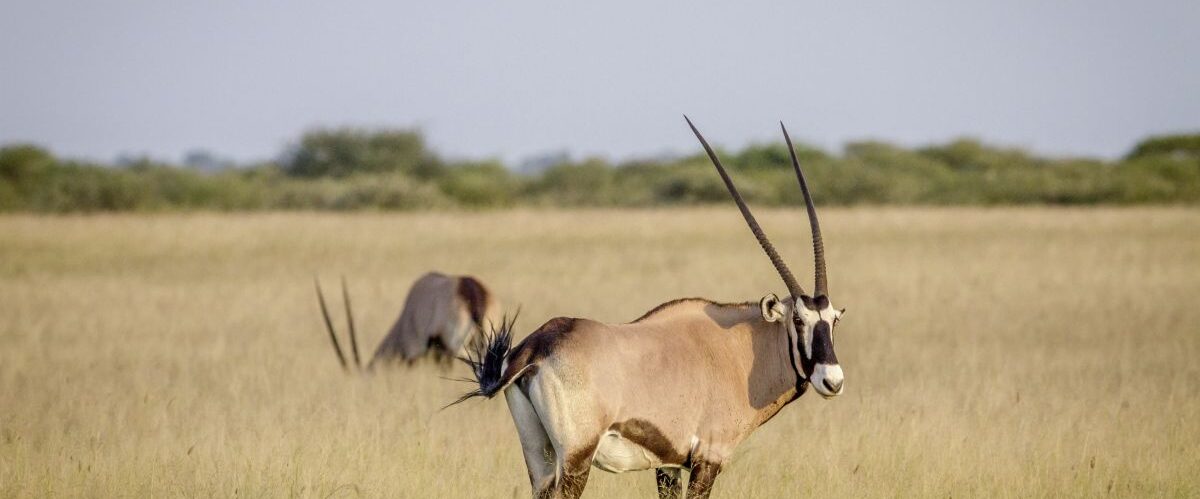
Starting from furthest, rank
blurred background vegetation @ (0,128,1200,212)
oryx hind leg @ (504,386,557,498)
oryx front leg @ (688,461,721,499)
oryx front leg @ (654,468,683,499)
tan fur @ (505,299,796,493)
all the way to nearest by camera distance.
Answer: blurred background vegetation @ (0,128,1200,212), oryx front leg @ (654,468,683,499), oryx front leg @ (688,461,721,499), oryx hind leg @ (504,386,557,498), tan fur @ (505,299,796,493)

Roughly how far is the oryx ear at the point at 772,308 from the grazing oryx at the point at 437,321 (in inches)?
183

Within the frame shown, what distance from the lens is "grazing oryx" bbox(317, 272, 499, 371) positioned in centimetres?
1035

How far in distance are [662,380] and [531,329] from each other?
8700mm

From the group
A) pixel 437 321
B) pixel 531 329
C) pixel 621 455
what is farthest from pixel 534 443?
pixel 531 329

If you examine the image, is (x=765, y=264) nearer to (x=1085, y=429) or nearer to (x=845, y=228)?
(x=845, y=228)

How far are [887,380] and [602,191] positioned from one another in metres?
44.1

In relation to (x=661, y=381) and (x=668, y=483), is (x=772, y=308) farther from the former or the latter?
(x=668, y=483)

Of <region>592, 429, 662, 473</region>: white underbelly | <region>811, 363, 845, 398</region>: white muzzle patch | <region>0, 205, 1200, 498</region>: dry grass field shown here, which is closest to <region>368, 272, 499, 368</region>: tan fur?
<region>0, 205, 1200, 498</region>: dry grass field

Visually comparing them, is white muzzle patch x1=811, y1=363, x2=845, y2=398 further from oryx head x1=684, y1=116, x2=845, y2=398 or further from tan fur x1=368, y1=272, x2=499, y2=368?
tan fur x1=368, y1=272, x2=499, y2=368

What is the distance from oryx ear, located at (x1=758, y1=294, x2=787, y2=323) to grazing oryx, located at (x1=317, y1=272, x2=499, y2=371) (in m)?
4.65

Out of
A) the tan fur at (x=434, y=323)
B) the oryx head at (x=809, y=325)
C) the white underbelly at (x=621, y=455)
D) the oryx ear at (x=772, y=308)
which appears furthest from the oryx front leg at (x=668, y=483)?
the tan fur at (x=434, y=323)

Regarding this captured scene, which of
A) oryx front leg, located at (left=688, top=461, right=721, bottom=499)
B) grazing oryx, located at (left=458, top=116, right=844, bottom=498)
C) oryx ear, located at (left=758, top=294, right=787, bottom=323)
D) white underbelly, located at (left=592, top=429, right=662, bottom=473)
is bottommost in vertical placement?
oryx front leg, located at (left=688, top=461, right=721, bottom=499)

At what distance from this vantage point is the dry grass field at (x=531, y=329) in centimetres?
712

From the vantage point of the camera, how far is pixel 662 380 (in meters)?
5.41
